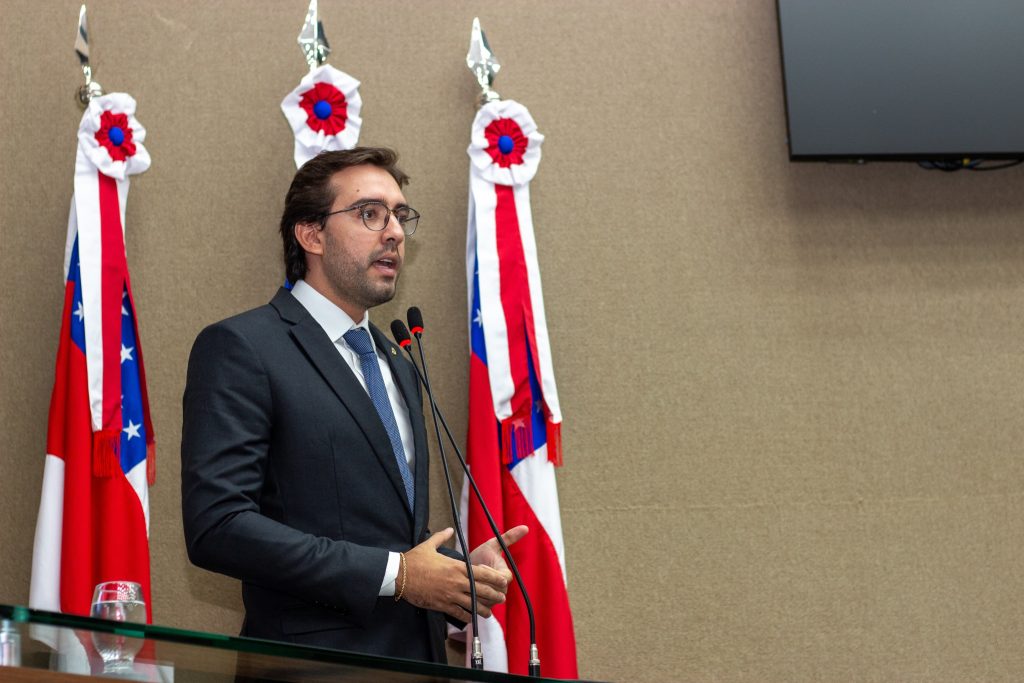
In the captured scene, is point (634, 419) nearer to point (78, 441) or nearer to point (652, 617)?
point (652, 617)

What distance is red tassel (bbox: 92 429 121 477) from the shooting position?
9.52 feet

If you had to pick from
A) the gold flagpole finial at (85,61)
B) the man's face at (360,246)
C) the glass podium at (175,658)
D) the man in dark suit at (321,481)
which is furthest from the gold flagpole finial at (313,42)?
the glass podium at (175,658)

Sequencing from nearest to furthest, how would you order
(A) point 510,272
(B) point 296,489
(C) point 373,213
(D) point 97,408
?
(B) point 296,489 → (C) point 373,213 → (D) point 97,408 → (A) point 510,272

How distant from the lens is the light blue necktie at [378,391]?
2.22 meters

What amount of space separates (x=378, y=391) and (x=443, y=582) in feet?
1.74

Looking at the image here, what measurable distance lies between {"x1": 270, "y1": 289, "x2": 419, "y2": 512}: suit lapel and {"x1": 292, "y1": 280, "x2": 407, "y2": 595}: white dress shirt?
1.7 inches

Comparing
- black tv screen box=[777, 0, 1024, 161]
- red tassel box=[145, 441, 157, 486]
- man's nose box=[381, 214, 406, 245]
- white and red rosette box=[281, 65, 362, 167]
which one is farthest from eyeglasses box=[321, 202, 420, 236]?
black tv screen box=[777, 0, 1024, 161]

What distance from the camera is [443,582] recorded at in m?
1.91

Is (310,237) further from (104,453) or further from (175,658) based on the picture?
(175,658)

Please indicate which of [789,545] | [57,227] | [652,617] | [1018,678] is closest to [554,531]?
[652,617]

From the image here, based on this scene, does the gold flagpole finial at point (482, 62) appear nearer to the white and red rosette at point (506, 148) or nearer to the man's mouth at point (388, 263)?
the white and red rosette at point (506, 148)

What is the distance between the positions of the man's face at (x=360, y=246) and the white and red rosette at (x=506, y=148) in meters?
0.64

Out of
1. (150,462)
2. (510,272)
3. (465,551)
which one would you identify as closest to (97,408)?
(150,462)

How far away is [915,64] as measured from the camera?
346 cm
